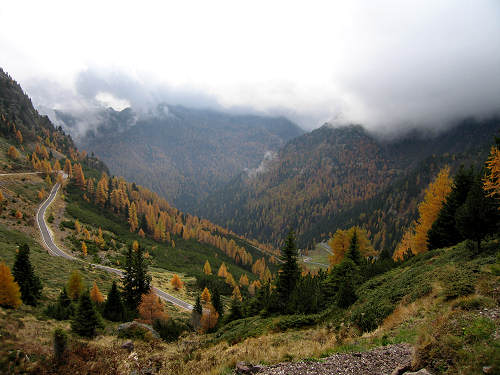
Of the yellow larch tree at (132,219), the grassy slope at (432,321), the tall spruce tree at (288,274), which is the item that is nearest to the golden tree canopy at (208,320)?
the tall spruce tree at (288,274)

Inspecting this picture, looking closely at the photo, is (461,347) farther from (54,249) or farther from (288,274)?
(54,249)

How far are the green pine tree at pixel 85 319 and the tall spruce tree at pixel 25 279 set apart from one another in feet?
26.4

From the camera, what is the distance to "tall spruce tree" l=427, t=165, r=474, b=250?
31844mm

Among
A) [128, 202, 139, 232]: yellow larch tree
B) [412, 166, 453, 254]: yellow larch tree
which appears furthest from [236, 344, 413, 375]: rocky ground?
[128, 202, 139, 232]: yellow larch tree

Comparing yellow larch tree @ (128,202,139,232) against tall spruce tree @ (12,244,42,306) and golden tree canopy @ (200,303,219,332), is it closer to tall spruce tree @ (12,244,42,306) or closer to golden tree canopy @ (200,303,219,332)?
golden tree canopy @ (200,303,219,332)

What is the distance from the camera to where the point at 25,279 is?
1048 inches

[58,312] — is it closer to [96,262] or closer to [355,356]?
[355,356]

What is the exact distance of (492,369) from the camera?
6285 mm

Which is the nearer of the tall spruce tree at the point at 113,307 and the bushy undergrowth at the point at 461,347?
the bushy undergrowth at the point at 461,347

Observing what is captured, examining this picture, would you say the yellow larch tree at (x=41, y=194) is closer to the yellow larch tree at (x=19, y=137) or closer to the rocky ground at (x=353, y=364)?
the yellow larch tree at (x=19, y=137)

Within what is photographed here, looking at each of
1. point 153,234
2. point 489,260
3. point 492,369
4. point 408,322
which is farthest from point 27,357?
Answer: point 153,234

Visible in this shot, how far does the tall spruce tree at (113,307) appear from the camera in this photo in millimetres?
30797

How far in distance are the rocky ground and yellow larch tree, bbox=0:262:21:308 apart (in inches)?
906

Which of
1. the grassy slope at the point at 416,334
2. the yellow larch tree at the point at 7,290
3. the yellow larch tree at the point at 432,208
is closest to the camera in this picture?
the grassy slope at the point at 416,334
